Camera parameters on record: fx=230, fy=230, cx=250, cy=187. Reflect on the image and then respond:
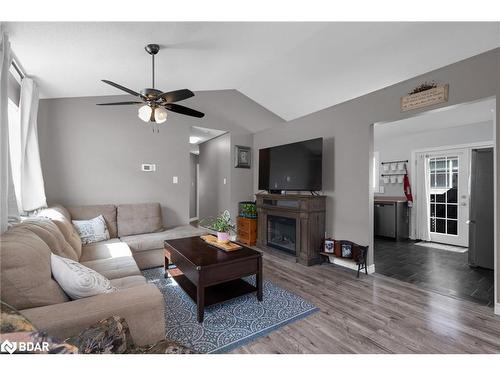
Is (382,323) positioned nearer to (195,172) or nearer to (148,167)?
(148,167)

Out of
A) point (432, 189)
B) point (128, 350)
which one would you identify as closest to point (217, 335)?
point (128, 350)

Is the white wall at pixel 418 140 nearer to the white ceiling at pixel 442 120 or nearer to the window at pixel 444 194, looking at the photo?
the white ceiling at pixel 442 120

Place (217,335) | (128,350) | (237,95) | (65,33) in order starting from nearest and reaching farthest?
(128,350), (217,335), (65,33), (237,95)

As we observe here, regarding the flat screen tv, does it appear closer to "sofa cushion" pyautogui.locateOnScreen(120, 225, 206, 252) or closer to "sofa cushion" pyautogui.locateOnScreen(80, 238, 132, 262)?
"sofa cushion" pyautogui.locateOnScreen(120, 225, 206, 252)

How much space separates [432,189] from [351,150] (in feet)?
9.19

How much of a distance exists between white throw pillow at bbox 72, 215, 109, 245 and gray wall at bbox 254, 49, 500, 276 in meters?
3.19

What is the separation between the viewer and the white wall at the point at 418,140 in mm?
4027

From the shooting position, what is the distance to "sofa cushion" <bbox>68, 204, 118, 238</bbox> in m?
3.21

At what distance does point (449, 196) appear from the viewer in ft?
14.7

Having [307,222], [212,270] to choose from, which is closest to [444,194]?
[307,222]

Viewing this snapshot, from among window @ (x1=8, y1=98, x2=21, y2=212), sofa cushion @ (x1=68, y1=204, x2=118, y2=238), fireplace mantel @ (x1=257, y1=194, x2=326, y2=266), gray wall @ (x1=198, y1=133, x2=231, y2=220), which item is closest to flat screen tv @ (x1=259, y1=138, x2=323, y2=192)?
fireplace mantel @ (x1=257, y1=194, x2=326, y2=266)

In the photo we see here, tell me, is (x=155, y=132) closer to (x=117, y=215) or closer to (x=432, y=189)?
(x=117, y=215)

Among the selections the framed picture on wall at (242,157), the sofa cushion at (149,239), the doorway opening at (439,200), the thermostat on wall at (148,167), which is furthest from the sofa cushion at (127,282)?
the framed picture on wall at (242,157)

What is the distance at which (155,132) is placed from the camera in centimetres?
394
